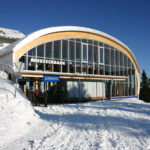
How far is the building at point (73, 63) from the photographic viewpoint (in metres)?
15.4

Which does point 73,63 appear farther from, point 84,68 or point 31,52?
point 31,52

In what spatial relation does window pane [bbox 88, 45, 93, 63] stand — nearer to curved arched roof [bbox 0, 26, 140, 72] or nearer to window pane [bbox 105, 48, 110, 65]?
curved arched roof [bbox 0, 26, 140, 72]

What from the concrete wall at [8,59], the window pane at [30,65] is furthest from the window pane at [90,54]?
the concrete wall at [8,59]

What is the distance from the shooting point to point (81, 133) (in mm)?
6582

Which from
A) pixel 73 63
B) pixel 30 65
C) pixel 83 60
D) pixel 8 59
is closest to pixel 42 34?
pixel 30 65

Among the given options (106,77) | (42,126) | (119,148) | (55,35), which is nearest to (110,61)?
(106,77)

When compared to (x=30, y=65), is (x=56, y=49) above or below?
above

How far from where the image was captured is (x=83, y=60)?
62.1 ft

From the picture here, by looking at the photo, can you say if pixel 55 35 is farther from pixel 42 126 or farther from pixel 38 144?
pixel 38 144

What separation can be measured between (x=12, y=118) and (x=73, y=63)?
1158cm

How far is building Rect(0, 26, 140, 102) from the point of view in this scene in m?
15.4

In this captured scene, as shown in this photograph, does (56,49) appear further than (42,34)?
Yes

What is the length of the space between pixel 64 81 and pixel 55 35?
486 centimetres

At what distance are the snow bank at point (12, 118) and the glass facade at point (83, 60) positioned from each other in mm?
6547
